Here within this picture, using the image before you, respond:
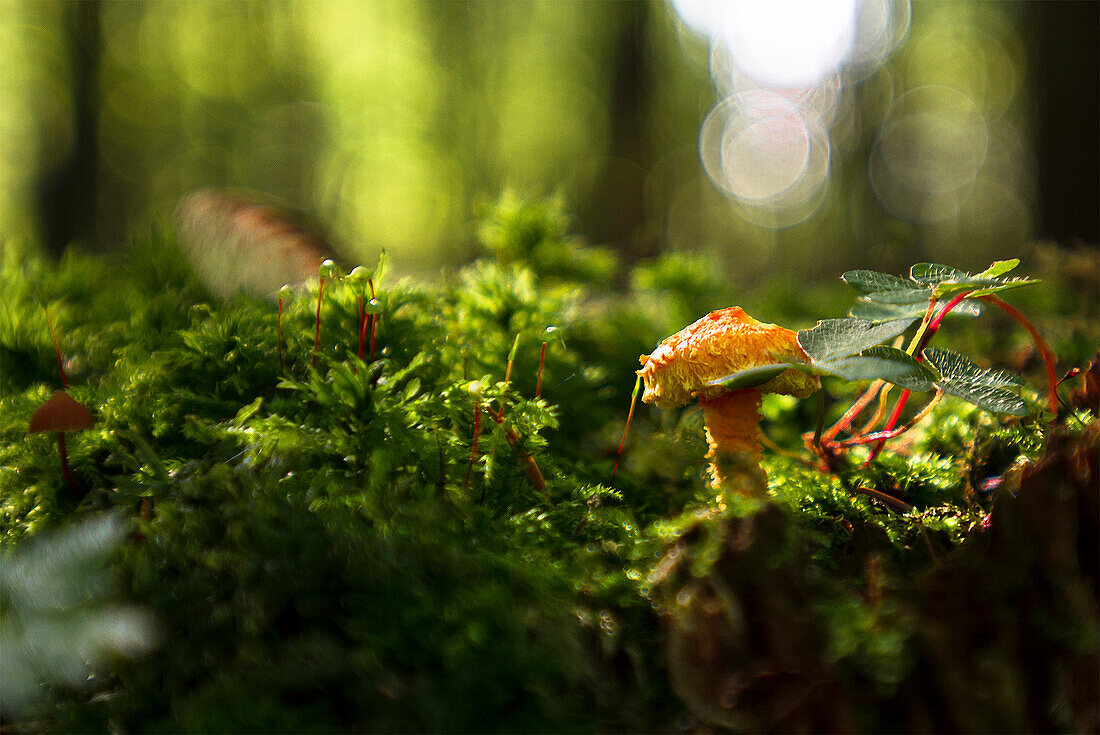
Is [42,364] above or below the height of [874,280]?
below

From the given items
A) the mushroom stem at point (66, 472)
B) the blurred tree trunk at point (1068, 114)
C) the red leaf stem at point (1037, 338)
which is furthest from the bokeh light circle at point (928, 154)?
the mushroom stem at point (66, 472)

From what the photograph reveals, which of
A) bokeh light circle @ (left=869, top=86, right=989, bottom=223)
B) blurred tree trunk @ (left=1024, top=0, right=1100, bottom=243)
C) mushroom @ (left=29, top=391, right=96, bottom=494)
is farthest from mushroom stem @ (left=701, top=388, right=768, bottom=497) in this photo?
bokeh light circle @ (left=869, top=86, right=989, bottom=223)

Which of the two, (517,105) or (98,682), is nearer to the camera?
(98,682)

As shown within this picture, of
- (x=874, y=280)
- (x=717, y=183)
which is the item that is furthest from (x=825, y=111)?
(x=874, y=280)

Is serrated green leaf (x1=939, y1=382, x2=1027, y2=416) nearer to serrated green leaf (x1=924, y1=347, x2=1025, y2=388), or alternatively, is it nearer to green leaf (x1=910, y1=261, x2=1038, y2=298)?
serrated green leaf (x1=924, y1=347, x2=1025, y2=388)

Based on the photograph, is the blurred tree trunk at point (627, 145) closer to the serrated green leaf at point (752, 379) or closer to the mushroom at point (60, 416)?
the serrated green leaf at point (752, 379)

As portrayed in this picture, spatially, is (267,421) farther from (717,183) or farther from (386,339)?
(717,183)

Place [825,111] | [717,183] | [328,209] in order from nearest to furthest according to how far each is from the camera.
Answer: [328,209] < [825,111] < [717,183]

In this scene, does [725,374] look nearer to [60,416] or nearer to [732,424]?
[732,424]
